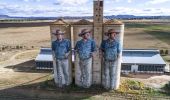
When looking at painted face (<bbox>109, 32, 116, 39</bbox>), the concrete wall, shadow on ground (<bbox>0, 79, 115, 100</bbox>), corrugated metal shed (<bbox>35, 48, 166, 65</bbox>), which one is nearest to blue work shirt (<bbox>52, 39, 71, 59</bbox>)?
the concrete wall

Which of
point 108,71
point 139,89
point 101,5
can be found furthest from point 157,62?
point 101,5

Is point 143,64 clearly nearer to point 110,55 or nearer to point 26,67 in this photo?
point 110,55

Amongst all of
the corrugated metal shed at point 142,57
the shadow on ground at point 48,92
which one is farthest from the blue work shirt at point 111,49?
the corrugated metal shed at point 142,57

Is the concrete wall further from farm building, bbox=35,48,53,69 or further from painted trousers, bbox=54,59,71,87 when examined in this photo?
farm building, bbox=35,48,53,69

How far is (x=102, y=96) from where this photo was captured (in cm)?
4703

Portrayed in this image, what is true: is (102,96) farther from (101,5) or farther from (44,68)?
(44,68)

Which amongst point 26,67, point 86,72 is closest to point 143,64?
point 86,72

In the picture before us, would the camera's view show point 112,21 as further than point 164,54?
No

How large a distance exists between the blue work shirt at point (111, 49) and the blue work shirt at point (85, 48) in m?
2.03

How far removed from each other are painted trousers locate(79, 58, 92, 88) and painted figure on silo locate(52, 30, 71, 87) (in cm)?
262

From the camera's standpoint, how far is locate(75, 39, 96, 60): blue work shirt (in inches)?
1873

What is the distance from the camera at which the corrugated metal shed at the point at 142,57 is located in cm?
6012

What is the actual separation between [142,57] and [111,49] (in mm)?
17572

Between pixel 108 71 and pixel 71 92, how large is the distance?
285 inches
